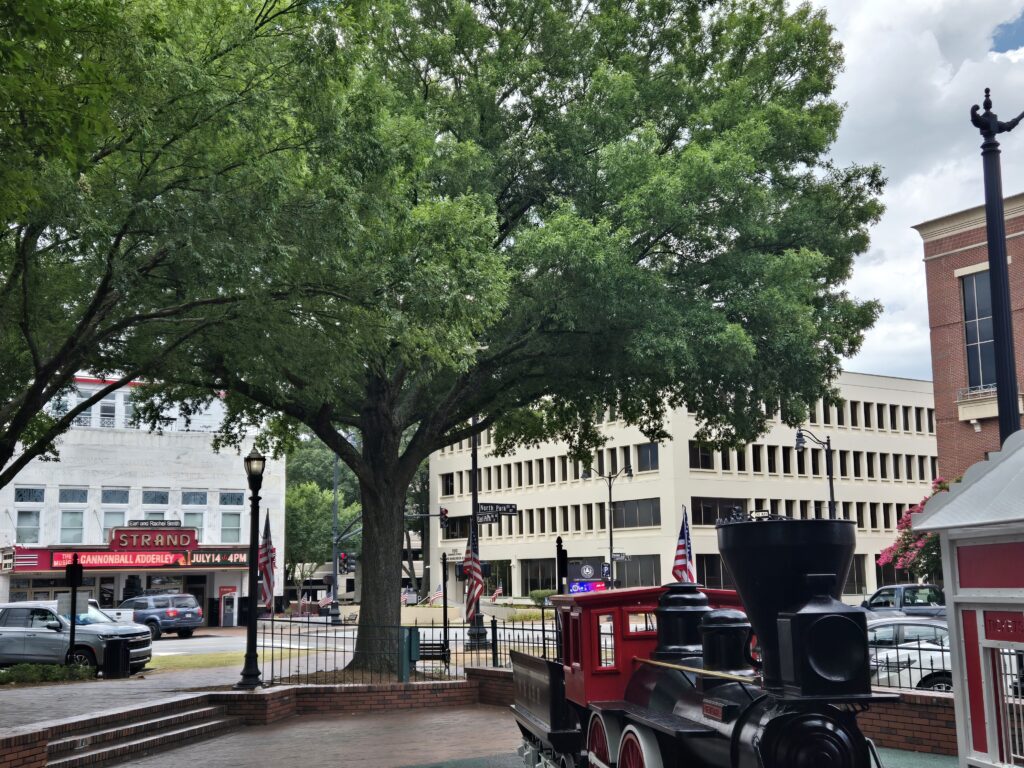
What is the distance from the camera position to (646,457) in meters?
70.2

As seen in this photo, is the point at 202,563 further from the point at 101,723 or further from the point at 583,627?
the point at 583,627

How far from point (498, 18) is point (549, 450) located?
57.3 m

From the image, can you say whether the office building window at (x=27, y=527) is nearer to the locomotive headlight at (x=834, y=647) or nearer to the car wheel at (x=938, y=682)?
the car wheel at (x=938, y=682)

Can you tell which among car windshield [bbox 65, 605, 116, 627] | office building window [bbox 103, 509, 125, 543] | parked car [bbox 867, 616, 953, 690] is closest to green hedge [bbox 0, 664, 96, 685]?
car windshield [bbox 65, 605, 116, 627]

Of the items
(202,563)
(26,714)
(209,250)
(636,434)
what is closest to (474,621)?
(26,714)

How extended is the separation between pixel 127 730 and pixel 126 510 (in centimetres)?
3808

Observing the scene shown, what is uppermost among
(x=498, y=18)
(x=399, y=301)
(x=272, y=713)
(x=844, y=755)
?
(x=498, y=18)

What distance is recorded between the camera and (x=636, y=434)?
228 ft

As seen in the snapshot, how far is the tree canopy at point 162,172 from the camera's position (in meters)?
11.2

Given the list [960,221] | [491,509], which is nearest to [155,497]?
[491,509]

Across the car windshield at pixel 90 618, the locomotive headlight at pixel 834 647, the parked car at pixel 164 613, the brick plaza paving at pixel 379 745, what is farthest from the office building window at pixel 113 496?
the locomotive headlight at pixel 834 647

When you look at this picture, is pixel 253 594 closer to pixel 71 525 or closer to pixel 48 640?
pixel 48 640

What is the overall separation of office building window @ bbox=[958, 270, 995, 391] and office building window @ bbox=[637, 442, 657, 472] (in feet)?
92.5

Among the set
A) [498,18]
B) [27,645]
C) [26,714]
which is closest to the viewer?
[26,714]
